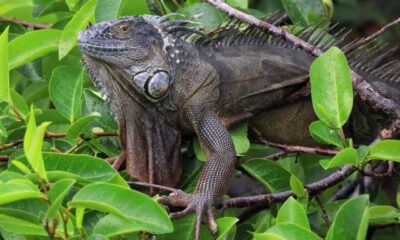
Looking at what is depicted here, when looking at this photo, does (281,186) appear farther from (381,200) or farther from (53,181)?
(381,200)

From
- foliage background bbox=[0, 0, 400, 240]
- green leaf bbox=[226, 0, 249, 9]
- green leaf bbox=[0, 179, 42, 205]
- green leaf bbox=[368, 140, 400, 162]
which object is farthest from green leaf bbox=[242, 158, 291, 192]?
green leaf bbox=[0, 179, 42, 205]

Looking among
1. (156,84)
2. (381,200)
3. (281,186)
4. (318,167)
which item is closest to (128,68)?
(156,84)

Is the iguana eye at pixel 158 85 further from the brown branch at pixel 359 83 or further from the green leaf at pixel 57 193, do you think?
the green leaf at pixel 57 193

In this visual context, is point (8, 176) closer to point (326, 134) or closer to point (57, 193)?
point (57, 193)

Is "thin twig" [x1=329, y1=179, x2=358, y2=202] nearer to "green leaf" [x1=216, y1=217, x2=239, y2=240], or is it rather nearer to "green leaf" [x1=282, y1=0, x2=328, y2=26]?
"green leaf" [x1=282, y1=0, x2=328, y2=26]

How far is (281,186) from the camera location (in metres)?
2.95

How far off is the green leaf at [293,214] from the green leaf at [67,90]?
1.00m

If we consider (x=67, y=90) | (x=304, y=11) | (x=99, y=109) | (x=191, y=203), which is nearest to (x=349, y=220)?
(x=191, y=203)

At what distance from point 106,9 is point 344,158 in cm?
126

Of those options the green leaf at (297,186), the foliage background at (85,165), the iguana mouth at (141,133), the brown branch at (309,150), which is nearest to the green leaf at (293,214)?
the foliage background at (85,165)

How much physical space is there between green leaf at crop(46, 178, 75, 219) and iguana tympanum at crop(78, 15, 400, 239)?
79cm

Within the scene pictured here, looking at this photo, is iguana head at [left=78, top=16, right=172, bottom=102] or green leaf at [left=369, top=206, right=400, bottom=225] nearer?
green leaf at [left=369, top=206, right=400, bottom=225]

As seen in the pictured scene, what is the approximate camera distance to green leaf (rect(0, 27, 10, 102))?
278cm

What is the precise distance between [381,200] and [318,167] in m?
0.45
